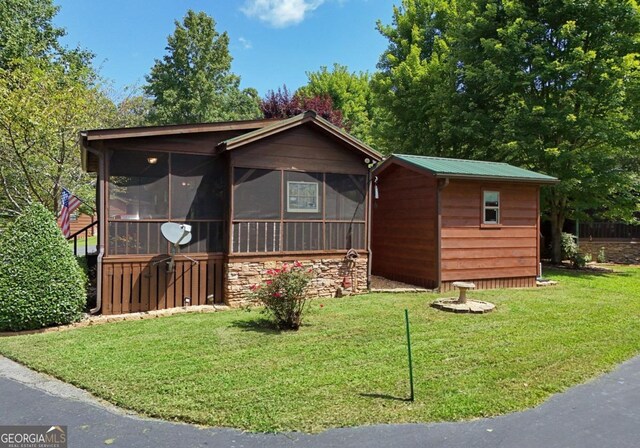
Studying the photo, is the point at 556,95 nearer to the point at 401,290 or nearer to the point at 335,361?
the point at 401,290

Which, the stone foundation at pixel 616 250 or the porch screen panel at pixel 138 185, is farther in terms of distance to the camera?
the stone foundation at pixel 616 250

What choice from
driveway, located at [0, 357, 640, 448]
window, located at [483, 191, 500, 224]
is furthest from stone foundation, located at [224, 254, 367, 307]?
driveway, located at [0, 357, 640, 448]

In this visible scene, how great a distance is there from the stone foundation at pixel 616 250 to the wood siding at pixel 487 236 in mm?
8927

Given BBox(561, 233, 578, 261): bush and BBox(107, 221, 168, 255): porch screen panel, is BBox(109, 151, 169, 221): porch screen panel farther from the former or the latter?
BBox(561, 233, 578, 261): bush

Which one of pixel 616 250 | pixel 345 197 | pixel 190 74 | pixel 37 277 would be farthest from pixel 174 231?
pixel 190 74

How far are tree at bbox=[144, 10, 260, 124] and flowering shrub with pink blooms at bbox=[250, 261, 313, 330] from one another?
25.6 metres

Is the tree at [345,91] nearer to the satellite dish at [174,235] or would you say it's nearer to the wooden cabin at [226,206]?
the wooden cabin at [226,206]

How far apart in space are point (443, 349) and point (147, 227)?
5.88 meters

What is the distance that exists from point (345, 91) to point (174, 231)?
93.6 feet

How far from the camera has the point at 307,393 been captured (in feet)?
13.4

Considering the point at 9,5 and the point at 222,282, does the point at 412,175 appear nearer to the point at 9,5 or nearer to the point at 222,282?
the point at 222,282

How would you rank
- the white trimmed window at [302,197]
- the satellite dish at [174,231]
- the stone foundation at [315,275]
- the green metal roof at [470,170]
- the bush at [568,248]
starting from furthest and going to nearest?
the bush at [568,248], the green metal roof at [470,170], the white trimmed window at [302,197], the stone foundation at [315,275], the satellite dish at [174,231]

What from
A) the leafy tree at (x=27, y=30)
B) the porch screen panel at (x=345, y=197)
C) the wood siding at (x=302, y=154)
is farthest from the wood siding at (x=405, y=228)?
the leafy tree at (x=27, y=30)

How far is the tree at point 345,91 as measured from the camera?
1291 inches
